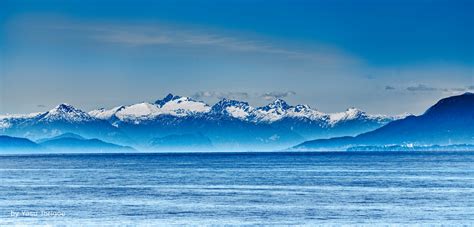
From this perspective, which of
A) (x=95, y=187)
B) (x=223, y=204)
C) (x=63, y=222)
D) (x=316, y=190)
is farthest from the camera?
(x=95, y=187)

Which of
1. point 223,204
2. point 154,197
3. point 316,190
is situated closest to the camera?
point 223,204

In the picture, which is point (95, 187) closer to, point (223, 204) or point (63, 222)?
point (223, 204)

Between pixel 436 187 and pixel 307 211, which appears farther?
pixel 436 187

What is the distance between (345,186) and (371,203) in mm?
25270

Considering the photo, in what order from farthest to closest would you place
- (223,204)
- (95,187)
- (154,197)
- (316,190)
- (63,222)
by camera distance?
(95,187) → (316,190) → (154,197) → (223,204) → (63,222)

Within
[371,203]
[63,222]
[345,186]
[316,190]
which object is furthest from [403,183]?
[63,222]

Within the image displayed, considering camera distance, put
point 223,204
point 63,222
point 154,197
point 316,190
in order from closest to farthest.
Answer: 1. point 63,222
2. point 223,204
3. point 154,197
4. point 316,190

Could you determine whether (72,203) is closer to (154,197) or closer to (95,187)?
(154,197)

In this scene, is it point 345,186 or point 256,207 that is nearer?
point 256,207

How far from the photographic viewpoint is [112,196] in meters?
85.6

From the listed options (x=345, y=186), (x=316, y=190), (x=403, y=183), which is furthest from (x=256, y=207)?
(x=403, y=183)

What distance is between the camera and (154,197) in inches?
3327

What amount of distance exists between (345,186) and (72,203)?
35.6m

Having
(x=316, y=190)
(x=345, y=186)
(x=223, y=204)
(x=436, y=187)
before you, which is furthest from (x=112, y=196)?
(x=436, y=187)
